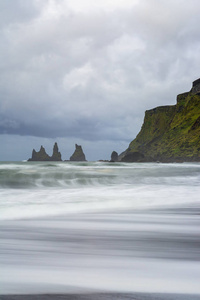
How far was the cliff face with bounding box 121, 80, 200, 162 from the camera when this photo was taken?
327ft

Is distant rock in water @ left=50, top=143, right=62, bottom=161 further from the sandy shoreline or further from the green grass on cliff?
the sandy shoreline

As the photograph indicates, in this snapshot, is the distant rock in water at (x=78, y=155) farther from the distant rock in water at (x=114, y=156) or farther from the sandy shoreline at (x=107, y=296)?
the sandy shoreline at (x=107, y=296)

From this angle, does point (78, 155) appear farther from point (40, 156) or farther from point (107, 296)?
point (107, 296)

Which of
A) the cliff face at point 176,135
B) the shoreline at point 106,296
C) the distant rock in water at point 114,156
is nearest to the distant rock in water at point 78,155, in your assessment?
the cliff face at point 176,135

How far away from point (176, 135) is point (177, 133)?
3.32 feet

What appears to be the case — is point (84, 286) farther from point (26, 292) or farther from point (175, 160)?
point (175, 160)

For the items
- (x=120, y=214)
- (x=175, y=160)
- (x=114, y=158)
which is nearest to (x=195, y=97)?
(x=175, y=160)

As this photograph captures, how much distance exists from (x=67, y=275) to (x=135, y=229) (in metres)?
2.05

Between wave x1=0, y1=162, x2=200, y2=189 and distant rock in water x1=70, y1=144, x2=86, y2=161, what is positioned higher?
distant rock in water x1=70, y1=144, x2=86, y2=161

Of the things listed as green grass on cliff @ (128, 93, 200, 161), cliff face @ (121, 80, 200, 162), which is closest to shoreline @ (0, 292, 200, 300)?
cliff face @ (121, 80, 200, 162)

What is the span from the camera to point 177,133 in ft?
365

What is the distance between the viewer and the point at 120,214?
5.72 m

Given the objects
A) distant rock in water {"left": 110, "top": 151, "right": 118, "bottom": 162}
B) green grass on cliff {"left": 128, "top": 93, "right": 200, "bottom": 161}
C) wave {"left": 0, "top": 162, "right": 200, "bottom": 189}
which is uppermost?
green grass on cliff {"left": 128, "top": 93, "right": 200, "bottom": 161}

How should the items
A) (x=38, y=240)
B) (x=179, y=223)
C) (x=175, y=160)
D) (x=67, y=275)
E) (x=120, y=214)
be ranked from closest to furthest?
(x=67, y=275) → (x=38, y=240) → (x=179, y=223) → (x=120, y=214) → (x=175, y=160)
